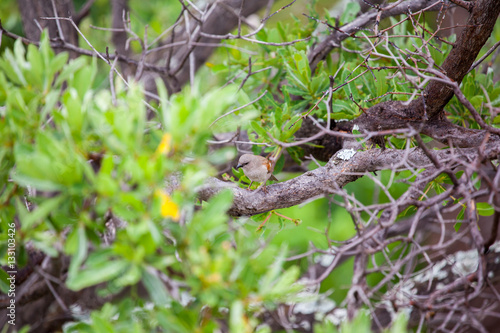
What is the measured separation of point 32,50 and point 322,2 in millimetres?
5122

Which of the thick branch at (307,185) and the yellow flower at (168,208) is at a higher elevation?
the yellow flower at (168,208)

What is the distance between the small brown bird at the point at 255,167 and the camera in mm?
2377

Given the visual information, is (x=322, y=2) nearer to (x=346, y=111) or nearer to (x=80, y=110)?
(x=346, y=111)

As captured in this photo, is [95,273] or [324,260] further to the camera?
[324,260]

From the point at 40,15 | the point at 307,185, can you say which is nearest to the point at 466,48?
the point at 307,185

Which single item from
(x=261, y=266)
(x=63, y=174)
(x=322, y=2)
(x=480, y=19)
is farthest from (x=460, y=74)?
(x=322, y=2)

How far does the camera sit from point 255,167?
2.43m

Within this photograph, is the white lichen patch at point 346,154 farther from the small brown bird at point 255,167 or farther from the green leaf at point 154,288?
the green leaf at point 154,288

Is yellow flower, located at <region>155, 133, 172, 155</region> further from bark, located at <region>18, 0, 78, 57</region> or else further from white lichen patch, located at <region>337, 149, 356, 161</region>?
bark, located at <region>18, 0, 78, 57</region>

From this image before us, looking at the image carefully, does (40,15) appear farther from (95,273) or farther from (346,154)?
(95,273)

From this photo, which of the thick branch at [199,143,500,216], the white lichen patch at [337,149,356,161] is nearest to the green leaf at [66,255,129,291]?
the thick branch at [199,143,500,216]

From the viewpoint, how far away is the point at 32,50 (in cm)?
121

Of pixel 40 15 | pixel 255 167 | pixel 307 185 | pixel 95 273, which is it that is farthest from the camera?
pixel 40 15

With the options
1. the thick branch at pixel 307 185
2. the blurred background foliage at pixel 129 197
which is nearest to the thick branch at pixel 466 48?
the thick branch at pixel 307 185
